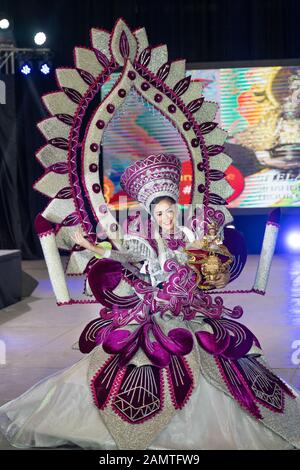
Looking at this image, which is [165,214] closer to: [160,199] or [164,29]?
[160,199]

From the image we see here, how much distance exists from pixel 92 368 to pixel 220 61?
278 inches

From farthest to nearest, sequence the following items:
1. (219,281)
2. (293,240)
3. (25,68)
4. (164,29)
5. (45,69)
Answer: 1. (293,240)
2. (164,29)
3. (25,68)
4. (45,69)
5. (219,281)

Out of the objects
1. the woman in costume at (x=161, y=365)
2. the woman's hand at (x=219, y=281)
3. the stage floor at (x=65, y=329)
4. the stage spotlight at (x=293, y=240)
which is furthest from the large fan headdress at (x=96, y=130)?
the stage spotlight at (x=293, y=240)

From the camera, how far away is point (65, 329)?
5.58 metres

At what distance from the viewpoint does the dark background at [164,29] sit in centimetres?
938

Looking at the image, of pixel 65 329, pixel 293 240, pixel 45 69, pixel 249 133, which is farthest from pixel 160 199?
pixel 293 240

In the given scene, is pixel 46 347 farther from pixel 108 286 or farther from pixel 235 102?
pixel 235 102

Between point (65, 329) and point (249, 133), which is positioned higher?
point (249, 133)

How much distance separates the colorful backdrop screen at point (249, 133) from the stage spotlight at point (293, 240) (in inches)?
19.7

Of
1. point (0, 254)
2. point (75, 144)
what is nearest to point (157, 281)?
point (75, 144)

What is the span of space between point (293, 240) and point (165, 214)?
7158 mm

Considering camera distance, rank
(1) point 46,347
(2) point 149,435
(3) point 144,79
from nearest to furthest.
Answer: (2) point 149,435
(3) point 144,79
(1) point 46,347

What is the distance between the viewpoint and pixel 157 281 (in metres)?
3.02

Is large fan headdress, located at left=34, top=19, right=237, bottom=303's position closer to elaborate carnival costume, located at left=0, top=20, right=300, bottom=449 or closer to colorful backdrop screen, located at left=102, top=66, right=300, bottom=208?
elaborate carnival costume, located at left=0, top=20, right=300, bottom=449
